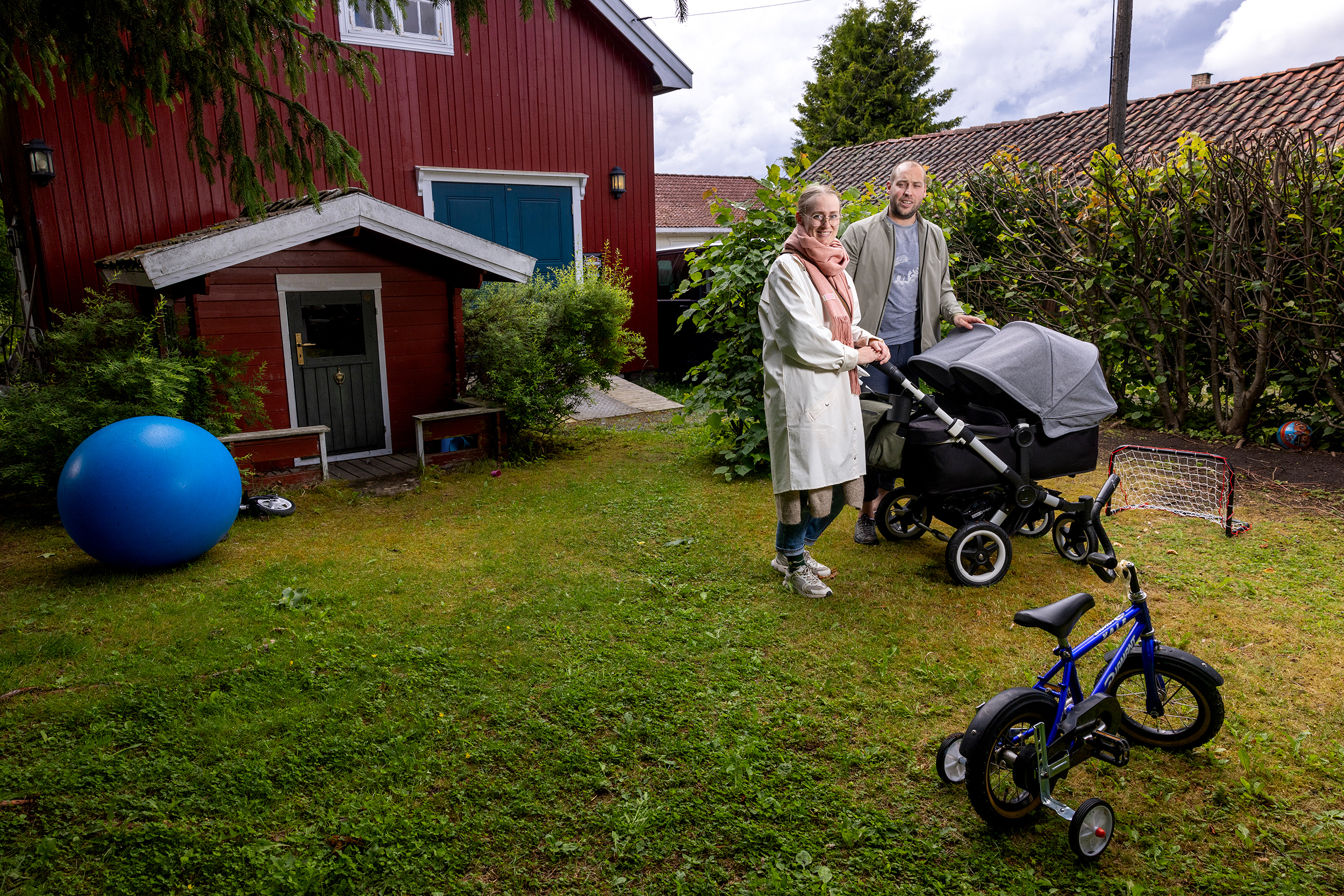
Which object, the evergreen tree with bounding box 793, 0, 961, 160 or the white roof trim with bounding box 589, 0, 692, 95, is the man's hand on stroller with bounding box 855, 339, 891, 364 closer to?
the white roof trim with bounding box 589, 0, 692, 95

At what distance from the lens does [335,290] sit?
816cm

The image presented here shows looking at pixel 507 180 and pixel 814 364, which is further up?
pixel 507 180

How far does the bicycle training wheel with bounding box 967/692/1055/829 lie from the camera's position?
2607 millimetres

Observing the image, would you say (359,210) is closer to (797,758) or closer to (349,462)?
(349,462)

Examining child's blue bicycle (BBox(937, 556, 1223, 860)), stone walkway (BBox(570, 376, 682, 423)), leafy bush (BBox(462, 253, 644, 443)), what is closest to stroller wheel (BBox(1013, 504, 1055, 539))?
child's blue bicycle (BBox(937, 556, 1223, 860))

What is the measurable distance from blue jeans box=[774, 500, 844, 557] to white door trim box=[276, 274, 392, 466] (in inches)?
191

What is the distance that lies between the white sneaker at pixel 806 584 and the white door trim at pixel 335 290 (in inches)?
194

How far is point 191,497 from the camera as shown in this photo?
5.20 m

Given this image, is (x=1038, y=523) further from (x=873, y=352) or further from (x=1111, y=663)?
(x=1111, y=663)

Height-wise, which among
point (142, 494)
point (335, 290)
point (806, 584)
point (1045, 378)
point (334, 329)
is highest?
point (335, 290)

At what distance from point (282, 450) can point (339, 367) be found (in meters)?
1.38

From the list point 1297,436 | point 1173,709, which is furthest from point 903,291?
point 1297,436

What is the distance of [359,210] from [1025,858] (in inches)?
275

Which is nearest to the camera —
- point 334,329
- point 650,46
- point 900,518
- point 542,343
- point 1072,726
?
point 1072,726
